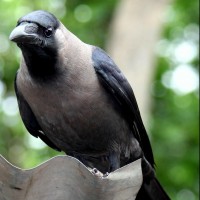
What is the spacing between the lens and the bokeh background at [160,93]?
40.3 ft

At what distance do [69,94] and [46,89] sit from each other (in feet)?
0.51

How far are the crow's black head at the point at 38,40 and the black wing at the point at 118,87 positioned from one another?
415 millimetres

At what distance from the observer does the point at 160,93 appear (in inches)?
540

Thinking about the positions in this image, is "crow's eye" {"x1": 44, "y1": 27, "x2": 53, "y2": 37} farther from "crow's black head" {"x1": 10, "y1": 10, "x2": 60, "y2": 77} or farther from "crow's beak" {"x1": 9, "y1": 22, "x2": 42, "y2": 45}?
"crow's beak" {"x1": 9, "y1": 22, "x2": 42, "y2": 45}

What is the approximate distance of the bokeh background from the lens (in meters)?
12.3

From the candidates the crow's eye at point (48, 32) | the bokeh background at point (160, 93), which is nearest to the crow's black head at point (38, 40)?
the crow's eye at point (48, 32)

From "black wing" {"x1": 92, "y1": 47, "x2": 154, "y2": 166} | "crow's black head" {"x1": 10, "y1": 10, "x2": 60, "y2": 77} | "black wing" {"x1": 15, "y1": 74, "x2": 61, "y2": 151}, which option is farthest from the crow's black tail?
"crow's black head" {"x1": 10, "y1": 10, "x2": 60, "y2": 77}

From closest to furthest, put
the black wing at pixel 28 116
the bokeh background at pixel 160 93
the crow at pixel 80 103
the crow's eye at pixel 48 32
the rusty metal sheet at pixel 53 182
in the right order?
the rusty metal sheet at pixel 53 182
the crow's eye at pixel 48 32
the crow at pixel 80 103
the black wing at pixel 28 116
the bokeh background at pixel 160 93

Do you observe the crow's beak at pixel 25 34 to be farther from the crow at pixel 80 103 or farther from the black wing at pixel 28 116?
the black wing at pixel 28 116

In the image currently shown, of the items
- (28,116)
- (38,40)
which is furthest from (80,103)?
(38,40)

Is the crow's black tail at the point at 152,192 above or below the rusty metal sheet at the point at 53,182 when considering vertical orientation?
below

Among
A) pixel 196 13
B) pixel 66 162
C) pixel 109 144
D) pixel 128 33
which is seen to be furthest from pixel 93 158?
pixel 196 13

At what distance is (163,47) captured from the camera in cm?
1448

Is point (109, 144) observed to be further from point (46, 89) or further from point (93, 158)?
point (46, 89)
